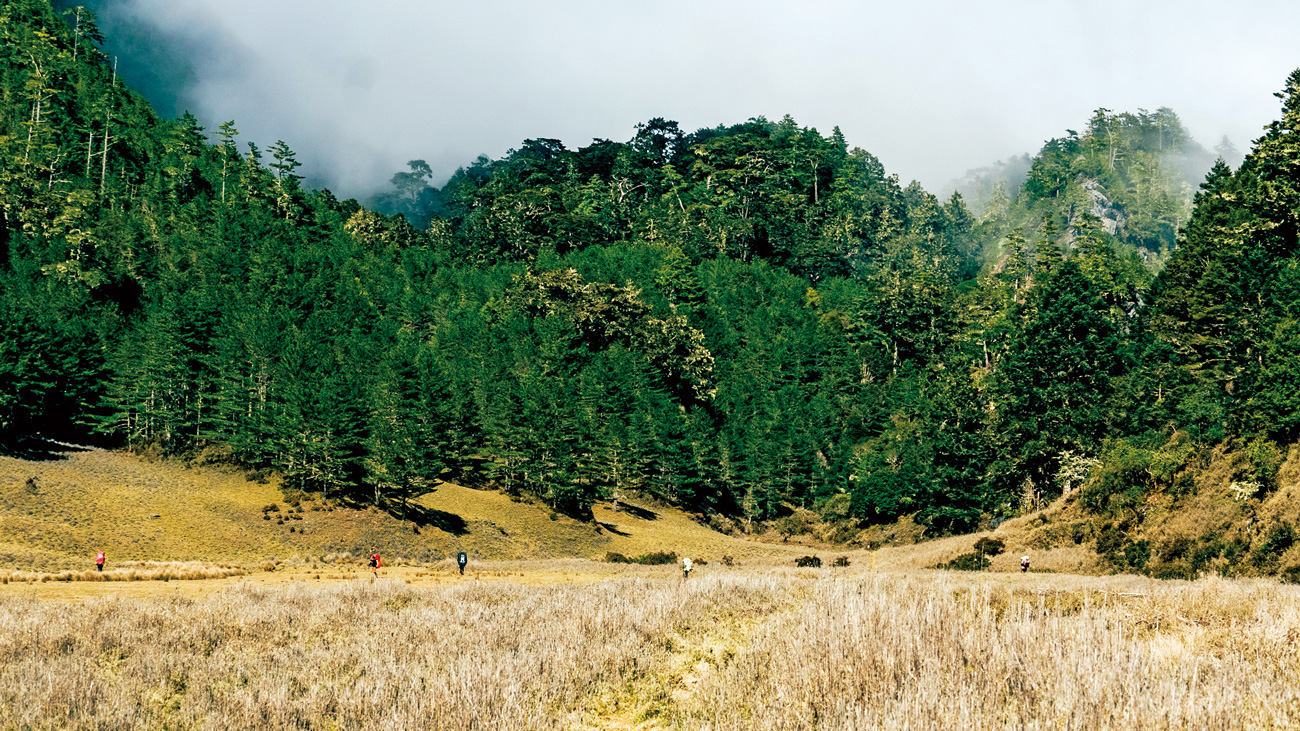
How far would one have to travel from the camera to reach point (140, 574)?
115 ft

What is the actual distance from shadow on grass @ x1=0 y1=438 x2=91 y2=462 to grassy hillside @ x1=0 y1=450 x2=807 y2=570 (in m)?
0.75

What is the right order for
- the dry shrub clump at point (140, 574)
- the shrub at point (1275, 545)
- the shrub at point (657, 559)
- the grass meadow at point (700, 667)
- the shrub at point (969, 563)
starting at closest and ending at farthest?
the grass meadow at point (700, 667)
the dry shrub clump at point (140, 574)
the shrub at point (1275, 545)
the shrub at point (969, 563)
the shrub at point (657, 559)

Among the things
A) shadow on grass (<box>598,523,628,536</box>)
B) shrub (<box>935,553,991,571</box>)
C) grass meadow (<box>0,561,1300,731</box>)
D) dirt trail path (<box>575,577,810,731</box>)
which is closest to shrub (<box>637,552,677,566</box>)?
shadow on grass (<box>598,523,628,536</box>)

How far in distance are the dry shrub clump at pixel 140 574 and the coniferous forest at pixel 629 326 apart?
20.0m

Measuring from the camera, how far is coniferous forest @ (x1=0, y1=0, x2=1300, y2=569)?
5969 cm

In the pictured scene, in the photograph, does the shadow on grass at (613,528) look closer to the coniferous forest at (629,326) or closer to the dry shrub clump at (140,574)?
the coniferous forest at (629,326)

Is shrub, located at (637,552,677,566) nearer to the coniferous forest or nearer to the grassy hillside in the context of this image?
the grassy hillside

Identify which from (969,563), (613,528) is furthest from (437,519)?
(969,563)

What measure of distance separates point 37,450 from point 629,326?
200 feet

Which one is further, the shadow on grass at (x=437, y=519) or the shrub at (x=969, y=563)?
the shadow on grass at (x=437, y=519)

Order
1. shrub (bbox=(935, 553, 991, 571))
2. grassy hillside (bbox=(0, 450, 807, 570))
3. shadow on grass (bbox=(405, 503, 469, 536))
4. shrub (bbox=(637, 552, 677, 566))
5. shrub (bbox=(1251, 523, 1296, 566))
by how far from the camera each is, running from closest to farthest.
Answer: shrub (bbox=(1251, 523, 1296, 566)) → shrub (bbox=(935, 553, 991, 571)) → grassy hillside (bbox=(0, 450, 807, 570)) → shrub (bbox=(637, 552, 677, 566)) → shadow on grass (bbox=(405, 503, 469, 536))

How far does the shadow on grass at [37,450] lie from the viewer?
193ft

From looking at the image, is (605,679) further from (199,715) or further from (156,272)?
(156,272)

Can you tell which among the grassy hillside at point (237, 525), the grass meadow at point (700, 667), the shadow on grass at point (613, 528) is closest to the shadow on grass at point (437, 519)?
the grassy hillside at point (237, 525)
